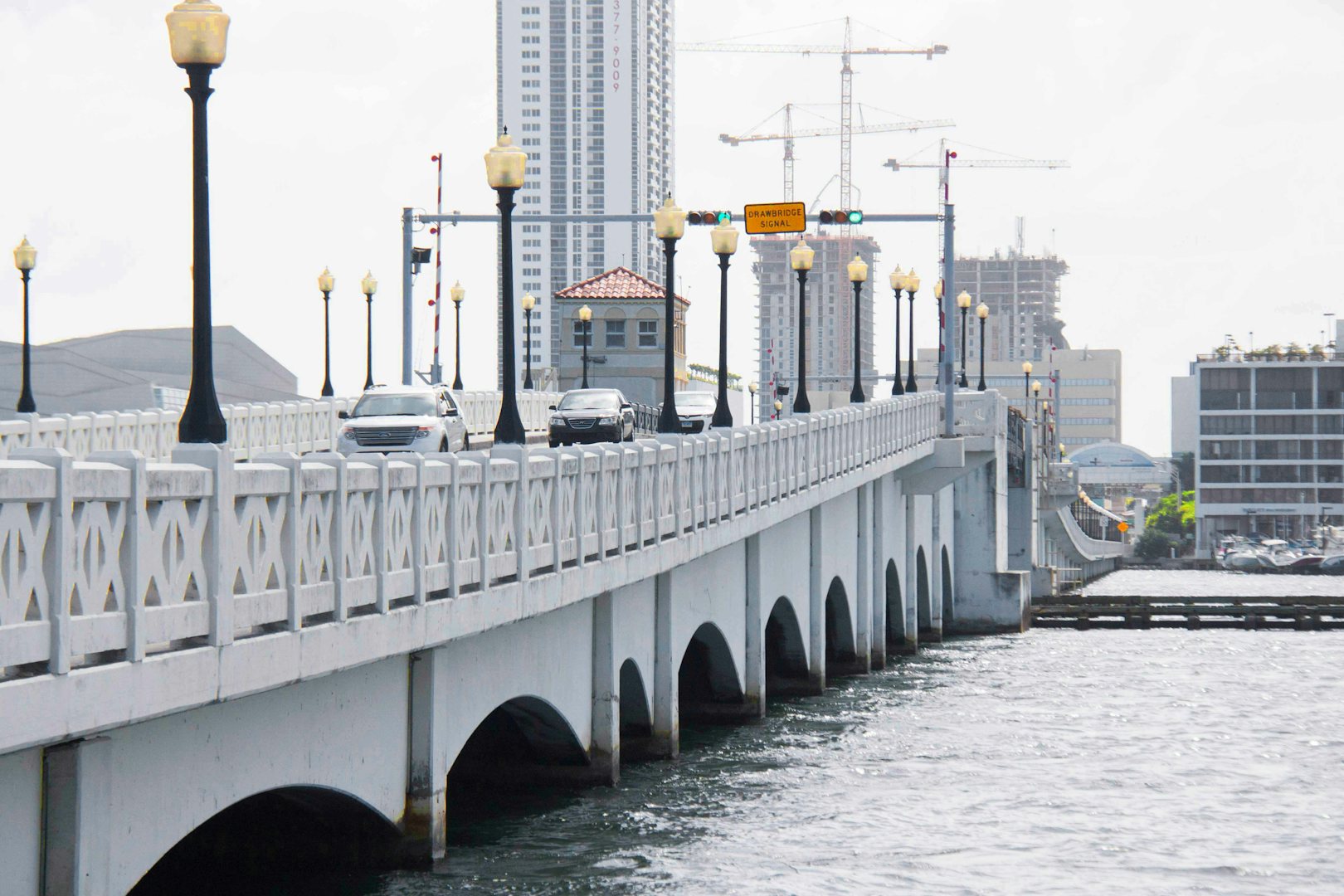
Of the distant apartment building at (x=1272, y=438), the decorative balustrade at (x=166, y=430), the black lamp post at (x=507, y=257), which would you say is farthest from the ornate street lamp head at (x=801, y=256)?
the distant apartment building at (x=1272, y=438)

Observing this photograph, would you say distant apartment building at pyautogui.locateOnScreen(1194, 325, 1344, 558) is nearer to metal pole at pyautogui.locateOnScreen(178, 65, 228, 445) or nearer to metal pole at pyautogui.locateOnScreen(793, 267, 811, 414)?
metal pole at pyautogui.locateOnScreen(793, 267, 811, 414)

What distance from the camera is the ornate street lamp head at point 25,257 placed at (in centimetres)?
3656

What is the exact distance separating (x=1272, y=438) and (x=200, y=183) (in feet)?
537

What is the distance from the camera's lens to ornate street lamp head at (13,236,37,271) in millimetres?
36562

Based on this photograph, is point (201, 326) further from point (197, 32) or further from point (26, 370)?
point (26, 370)

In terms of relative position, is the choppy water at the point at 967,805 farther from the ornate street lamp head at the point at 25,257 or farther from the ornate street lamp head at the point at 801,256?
the ornate street lamp head at the point at 25,257

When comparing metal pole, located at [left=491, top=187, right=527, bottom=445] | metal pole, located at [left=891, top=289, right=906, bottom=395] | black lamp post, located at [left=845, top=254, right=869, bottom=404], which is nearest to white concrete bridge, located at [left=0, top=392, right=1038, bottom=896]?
metal pole, located at [left=491, top=187, right=527, bottom=445]

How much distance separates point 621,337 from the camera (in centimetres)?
7725

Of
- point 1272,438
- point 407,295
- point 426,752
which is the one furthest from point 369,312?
point 1272,438

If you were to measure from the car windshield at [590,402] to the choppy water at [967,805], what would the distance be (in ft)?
28.9

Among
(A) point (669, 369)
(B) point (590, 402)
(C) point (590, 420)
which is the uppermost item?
(A) point (669, 369)

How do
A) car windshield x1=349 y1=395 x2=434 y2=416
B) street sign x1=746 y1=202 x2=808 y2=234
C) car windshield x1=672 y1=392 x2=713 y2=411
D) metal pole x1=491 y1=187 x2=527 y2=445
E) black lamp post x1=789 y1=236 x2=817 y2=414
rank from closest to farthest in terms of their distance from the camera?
1. metal pole x1=491 y1=187 x2=527 y2=445
2. car windshield x1=349 y1=395 x2=434 y2=416
3. black lamp post x1=789 y1=236 x2=817 y2=414
4. street sign x1=746 y1=202 x2=808 y2=234
5. car windshield x1=672 y1=392 x2=713 y2=411

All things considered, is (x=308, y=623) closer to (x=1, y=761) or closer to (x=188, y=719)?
(x=188, y=719)

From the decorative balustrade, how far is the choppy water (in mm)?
7121
